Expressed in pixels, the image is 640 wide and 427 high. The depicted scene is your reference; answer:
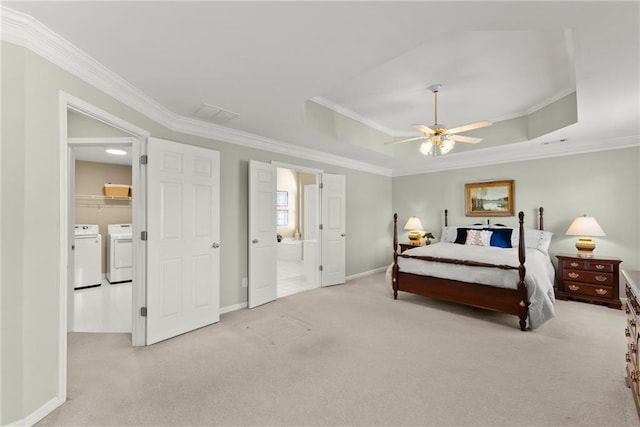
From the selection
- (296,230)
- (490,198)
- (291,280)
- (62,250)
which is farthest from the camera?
(296,230)

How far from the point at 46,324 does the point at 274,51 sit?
2399mm

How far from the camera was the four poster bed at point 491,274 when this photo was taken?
3086 millimetres

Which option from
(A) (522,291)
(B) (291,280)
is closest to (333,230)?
(B) (291,280)

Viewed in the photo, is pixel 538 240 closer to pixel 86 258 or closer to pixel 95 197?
pixel 86 258

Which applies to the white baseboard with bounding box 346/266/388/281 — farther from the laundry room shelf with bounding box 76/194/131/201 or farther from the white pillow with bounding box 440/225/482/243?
the laundry room shelf with bounding box 76/194/131/201

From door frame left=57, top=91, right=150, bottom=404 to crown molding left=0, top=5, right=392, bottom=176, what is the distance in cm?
Result: 21

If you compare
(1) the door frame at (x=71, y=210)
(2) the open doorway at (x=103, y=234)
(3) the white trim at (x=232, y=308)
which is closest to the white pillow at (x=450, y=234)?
(3) the white trim at (x=232, y=308)

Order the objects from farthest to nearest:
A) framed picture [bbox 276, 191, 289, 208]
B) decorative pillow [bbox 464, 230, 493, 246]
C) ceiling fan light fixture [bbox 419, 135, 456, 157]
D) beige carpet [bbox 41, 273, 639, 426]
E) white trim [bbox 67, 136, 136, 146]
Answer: framed picture [bbox 276, 191, 289, 208] < decorative pillow [bbox 464, 230, 493, 246] < ceiling fan light fixture [bbox 419, 135, 456, 157] < white trim [bbox 67, 136, 136, 146] < beige carpet [bbox 41, 273, 639, 426]

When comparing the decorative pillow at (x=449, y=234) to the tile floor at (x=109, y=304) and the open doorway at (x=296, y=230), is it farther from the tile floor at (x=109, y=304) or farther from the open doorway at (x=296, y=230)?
the tile floor at (x=109, y=304)

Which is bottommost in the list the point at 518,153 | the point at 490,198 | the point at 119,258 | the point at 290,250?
the point at 290,250

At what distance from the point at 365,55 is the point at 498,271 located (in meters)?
2.85

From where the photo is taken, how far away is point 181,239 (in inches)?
121

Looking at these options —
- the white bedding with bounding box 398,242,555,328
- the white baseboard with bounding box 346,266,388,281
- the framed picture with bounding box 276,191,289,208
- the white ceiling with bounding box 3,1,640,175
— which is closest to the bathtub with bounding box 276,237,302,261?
the framed picture with bounding box 276,191,289,208

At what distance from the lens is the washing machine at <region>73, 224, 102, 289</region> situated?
187 inches
